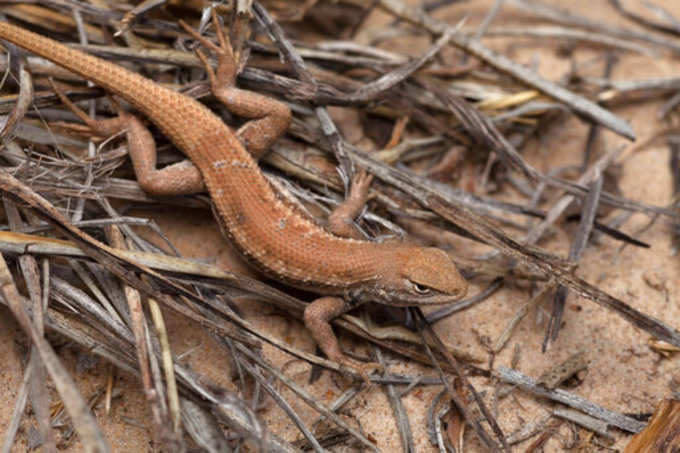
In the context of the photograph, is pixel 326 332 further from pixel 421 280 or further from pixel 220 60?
pixel 220 60

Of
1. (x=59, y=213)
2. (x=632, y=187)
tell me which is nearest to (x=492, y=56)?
(x=632, y=187)

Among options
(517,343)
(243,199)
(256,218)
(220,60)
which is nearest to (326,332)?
(256,218)

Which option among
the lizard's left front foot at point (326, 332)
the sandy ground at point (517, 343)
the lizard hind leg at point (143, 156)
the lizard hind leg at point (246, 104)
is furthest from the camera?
the lizard hind leg at point (246, 104)

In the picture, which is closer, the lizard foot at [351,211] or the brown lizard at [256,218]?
the brown lizard at [256,218]

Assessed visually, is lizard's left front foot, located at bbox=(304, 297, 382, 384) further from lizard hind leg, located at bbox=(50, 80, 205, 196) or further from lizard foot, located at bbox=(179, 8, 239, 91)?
lizard foot, located at bbox=(179, 8, 239, 91)

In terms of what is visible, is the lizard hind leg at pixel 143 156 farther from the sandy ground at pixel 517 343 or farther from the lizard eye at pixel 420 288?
the lizard eye at pixel 420 288

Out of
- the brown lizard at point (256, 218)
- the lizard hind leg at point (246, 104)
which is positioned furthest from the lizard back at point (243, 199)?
the lizard hind leg at point (246, 104)

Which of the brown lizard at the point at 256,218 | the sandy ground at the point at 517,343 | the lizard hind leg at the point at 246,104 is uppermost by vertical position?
the lizard hind leg at the point at 246,104

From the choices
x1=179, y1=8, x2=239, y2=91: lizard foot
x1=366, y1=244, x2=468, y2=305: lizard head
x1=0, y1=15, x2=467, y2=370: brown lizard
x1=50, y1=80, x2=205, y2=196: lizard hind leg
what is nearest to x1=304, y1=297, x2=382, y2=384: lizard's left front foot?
x1=0, y1=15, x2=467, y2=370: brown lizard
